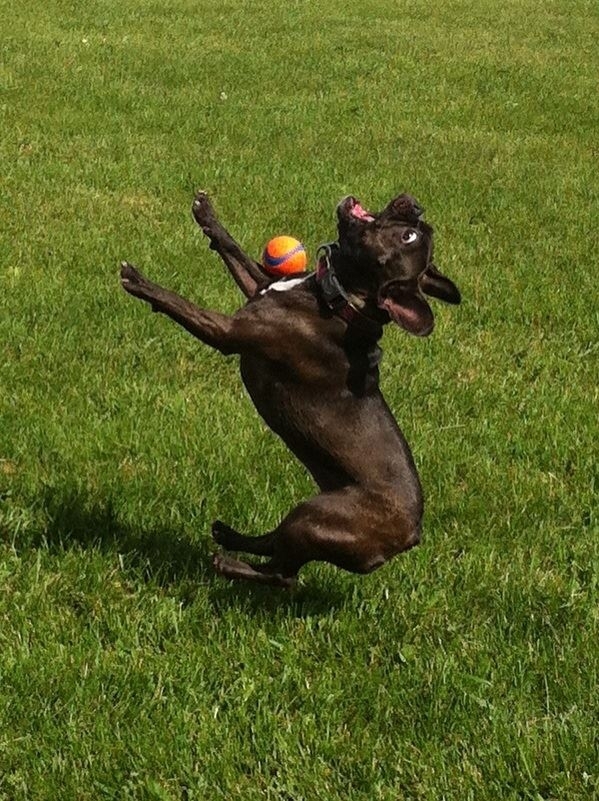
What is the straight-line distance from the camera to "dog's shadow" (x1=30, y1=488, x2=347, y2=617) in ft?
14.5

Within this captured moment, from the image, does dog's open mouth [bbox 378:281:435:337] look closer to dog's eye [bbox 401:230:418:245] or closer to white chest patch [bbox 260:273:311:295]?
dog's eye [bbox 401:230:418:245]

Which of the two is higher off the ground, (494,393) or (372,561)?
(372,561)

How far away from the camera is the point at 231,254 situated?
448 cm

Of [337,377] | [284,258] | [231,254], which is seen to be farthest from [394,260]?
[284,258]

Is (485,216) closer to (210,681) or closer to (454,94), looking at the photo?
(454,94)

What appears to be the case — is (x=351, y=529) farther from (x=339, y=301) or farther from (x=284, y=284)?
(x=284, y=284)

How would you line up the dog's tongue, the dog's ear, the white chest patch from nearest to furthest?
the dog's tongue, the dog's ear, the white chest patch

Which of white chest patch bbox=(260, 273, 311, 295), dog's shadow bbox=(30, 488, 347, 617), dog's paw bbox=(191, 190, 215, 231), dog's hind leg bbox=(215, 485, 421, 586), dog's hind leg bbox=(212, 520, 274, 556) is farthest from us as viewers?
dog's paw bbox=(191, 190, 215, 231)

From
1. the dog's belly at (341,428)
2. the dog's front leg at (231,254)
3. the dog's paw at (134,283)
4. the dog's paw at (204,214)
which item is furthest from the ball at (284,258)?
the dog's paw at (134,283)

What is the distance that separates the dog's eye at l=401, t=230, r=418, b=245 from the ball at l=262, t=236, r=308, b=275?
4.12ft

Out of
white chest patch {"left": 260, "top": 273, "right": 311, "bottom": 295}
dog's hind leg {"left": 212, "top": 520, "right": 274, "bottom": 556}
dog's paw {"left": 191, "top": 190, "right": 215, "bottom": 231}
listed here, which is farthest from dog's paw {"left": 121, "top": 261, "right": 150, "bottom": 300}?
dog's hind leg {"left": 212, "top": 520, "right": 274, "bottom": 556}

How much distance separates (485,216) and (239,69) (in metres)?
7.00

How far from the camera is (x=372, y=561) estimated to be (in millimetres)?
3906

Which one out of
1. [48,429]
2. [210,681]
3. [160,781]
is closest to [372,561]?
[210,681]
